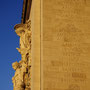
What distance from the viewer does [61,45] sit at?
10242mm

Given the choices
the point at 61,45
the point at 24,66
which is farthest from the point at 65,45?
the point at 24,66

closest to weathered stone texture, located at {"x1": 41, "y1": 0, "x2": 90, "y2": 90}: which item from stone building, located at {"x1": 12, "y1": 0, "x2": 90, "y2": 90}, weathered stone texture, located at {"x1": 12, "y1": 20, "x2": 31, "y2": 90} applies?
stone building, located at {"x1": 12, "y1": 0, "x2": 90, "y2": 90}

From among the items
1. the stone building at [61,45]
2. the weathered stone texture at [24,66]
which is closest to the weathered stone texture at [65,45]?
the stone building at [61,45]

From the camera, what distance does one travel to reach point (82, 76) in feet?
33.0

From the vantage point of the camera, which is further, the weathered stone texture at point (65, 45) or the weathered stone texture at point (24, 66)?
the weathered stone texture at point (24, 66)

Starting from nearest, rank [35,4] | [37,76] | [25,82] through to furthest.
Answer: [37,76] < [35,4] < [25,82]

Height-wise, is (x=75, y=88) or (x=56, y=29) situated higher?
(x=56, y=29)

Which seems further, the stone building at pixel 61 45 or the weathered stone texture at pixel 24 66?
the weathered stone texture at pixel 24 66

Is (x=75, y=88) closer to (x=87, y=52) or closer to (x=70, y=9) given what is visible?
(x=87, y=52)

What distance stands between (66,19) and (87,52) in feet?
5.55

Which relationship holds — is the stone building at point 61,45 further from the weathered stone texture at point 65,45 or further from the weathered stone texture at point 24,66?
the weathered stone texture at point 24,66

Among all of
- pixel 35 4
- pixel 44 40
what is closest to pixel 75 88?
pixel 44 40

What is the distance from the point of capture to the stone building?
9.83 m

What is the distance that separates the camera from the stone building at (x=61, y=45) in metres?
9.83
